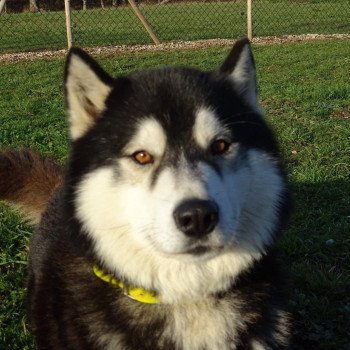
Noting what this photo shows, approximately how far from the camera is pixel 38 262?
126 inches

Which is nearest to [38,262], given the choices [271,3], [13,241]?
[13,241]

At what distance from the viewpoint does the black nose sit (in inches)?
84.6

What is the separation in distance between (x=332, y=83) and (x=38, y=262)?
7272mm

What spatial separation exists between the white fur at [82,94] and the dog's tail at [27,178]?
100cm

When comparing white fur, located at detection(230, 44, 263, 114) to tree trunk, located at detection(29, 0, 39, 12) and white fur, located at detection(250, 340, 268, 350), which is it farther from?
tree trunk, located at detection(29, 0, 39, 12)

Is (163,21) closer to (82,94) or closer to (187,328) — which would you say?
(82,94)

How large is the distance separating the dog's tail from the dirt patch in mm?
9935

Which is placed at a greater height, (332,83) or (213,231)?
(213,231)

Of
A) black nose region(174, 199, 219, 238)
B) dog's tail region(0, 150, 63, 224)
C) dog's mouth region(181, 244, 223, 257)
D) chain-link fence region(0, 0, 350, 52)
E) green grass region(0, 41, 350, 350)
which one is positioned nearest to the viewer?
black nose region(174, 199, 219, 238)

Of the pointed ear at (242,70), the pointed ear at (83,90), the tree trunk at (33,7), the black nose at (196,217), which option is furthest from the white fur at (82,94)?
the tree trunk at (33,7)

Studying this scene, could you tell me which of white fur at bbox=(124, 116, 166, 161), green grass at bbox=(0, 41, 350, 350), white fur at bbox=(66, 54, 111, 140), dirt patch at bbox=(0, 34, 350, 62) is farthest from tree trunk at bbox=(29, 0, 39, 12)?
white fur at bbox=(124, 116, 166, 161)

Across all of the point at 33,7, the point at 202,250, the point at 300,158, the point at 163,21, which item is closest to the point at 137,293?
the point at 202,250

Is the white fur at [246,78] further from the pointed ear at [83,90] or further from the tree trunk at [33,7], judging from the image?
the tree trunk at [33,7]

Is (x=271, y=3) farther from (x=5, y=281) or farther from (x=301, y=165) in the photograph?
(x=5, y=281)
